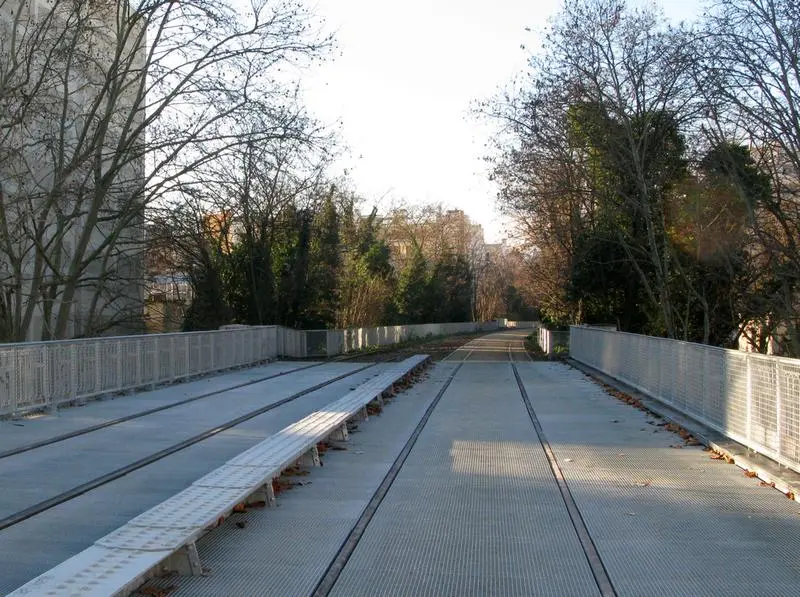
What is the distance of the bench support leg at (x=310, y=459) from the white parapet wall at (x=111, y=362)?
19.4ft

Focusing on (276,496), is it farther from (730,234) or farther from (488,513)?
(730,234)

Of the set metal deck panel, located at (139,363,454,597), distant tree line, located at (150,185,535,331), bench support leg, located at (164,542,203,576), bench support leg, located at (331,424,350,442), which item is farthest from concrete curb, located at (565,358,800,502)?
distant tree line, located at (150,185,535,331)

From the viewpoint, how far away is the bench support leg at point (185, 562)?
5.70 metres

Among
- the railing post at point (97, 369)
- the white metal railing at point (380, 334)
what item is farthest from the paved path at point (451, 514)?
the white metal railing at point (380, 334)

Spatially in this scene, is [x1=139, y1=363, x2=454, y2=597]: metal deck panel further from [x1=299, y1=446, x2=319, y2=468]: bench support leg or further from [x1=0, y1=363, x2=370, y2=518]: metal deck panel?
[x1=0, y1=363, x2=370, y2=518]: metal deck panel

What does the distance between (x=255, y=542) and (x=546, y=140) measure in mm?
18579

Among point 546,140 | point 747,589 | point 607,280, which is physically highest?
point 546,140

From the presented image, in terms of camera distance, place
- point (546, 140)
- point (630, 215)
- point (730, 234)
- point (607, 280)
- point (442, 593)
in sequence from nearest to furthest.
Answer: point (442, 593) → point (730, 234) → point (546, 140) → point (630, 215) → point (607, 280)

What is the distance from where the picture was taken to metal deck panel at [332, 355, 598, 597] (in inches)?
221

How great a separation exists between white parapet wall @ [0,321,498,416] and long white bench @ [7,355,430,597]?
5854 mm

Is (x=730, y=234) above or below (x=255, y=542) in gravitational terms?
above

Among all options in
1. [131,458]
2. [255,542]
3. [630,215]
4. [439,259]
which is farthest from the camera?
[439,259]

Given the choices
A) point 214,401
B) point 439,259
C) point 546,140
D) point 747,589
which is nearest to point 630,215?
point 546,140

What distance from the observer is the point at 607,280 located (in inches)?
1403
